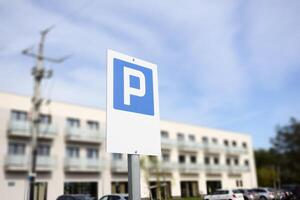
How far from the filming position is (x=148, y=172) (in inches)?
1790

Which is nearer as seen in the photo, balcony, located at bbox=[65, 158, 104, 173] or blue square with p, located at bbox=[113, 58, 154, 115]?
blue square with p, located at bbox=[113, 58, 154, 115]

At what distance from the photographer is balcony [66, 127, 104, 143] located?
40500 mm

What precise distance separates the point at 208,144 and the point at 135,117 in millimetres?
55042

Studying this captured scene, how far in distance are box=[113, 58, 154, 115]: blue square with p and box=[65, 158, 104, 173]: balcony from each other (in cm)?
3779

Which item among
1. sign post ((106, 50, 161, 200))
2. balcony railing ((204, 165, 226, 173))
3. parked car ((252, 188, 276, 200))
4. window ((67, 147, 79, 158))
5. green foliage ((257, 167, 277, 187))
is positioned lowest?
parked car ((252, 188, 276, 200))

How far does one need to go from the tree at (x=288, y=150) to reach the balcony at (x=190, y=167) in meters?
19.3

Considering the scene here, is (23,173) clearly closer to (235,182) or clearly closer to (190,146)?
(190,146)

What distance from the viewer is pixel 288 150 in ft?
218

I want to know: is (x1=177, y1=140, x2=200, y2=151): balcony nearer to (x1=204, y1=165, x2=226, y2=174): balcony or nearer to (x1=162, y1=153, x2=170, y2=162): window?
(x1=162, y1=153, x2=170, y2=162): window

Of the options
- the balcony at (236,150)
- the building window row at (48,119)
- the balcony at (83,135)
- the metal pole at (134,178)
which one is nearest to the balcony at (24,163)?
the balcony at (83,135)

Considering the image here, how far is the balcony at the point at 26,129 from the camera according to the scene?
120 ft

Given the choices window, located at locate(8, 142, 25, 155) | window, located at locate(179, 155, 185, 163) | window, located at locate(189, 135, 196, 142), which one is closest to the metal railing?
window, located at locate(8, 142, 25, 155)

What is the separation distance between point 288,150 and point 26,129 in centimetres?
4807

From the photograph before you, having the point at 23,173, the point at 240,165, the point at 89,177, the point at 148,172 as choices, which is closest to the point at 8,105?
the point at 23,173
